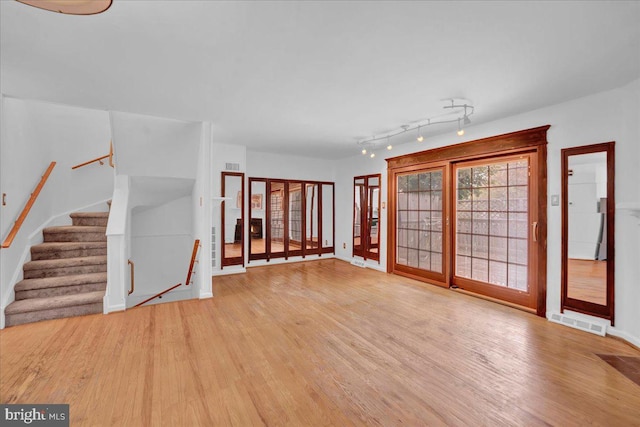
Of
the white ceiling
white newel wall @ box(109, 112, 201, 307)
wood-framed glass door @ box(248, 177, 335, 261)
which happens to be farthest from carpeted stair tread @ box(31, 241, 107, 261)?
wood-framed glass door @ box(248, 177, 335, 261)

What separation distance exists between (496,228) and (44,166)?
7.43 metres

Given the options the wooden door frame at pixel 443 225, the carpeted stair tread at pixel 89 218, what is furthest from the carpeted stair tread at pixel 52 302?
the wooden door frame at pixel 443 225

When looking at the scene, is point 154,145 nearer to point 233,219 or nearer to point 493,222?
point 233,219

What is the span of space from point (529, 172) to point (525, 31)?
2.40 meters

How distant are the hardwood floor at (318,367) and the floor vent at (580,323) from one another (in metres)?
0.11

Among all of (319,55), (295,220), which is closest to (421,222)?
(295,220)

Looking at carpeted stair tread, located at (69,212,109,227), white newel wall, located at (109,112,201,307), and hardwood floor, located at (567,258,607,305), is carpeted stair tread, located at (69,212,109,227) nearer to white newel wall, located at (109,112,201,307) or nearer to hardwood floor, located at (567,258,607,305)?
white newel wall, located at (109,112,201,307)

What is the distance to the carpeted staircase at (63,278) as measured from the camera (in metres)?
3.39

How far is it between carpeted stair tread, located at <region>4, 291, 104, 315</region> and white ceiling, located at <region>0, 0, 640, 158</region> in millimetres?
2481

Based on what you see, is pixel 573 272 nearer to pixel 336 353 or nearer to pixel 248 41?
pixel 336 353

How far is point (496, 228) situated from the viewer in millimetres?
4273

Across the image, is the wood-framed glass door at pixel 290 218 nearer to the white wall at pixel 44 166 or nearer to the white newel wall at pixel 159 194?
the white newel wall at pixel 159 194

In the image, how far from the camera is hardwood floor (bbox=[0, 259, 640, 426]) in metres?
1.87

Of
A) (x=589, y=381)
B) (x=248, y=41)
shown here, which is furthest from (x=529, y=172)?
(x=248, y=41)
